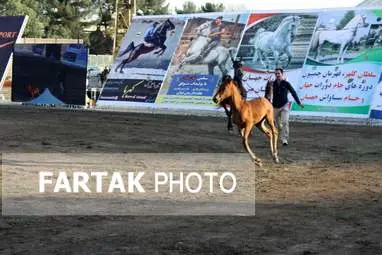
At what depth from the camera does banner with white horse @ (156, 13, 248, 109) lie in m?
28.8

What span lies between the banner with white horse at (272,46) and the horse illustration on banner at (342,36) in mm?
584

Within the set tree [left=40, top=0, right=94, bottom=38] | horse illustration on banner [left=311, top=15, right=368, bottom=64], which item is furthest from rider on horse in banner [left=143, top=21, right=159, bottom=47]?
Result: tree [left=40, top=0, right=94, bottom=38]

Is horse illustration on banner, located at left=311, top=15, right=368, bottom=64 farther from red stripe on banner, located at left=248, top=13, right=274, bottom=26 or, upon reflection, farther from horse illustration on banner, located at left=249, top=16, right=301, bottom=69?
red stripe on banner, located at left=248, top=13, right=274, bottom=26

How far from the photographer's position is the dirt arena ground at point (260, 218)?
22.2ft

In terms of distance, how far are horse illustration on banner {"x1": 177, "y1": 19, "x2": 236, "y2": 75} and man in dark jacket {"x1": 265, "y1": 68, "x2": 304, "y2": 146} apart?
11491mm

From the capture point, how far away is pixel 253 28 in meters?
28.3

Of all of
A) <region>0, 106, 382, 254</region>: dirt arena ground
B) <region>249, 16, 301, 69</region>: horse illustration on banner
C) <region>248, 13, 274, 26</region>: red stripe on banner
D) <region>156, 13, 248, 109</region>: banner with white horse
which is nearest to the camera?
<region>0, 106, 382, 254</region>: dirt arena ground

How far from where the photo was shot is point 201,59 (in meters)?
29.7

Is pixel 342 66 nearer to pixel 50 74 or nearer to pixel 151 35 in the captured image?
pixel 151 35

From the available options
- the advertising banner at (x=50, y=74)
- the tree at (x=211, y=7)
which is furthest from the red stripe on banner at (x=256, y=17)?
the tree at (x=211, y=7)

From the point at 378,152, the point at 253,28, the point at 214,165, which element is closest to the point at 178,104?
the point at 253,28

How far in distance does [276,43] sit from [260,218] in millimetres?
19657

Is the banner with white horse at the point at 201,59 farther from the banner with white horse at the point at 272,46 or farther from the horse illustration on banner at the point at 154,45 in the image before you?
the horse illustration on banner at the point at 154,45

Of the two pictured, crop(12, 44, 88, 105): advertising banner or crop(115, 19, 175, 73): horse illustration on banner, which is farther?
crop(115, 19, 175, 73): horse illustration on banner
